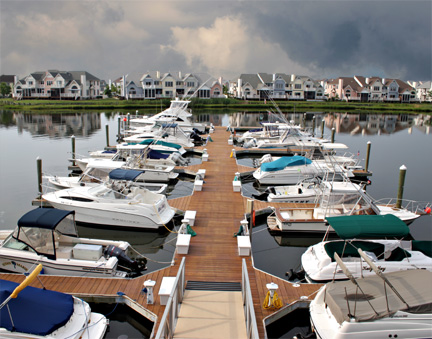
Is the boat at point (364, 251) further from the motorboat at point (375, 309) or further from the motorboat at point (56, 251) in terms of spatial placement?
the motorboat at point (56, 251)

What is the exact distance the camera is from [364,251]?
1176 centimetres

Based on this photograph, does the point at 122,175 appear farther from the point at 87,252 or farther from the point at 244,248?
the point at 244,248

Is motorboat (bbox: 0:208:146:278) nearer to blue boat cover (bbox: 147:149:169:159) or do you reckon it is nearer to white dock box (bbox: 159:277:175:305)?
white dock box (bbox: 159:277:175:305)

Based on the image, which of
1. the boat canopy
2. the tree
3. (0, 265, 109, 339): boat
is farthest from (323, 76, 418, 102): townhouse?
(0, 265, 109, 339): boat

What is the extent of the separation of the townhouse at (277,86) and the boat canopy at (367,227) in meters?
93.5

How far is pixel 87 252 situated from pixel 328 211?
31.8 feet

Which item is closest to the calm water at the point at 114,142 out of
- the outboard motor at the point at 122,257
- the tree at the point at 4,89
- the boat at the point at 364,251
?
the outboard motor at the point at 122,257

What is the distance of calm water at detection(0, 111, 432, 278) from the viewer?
15.1 m

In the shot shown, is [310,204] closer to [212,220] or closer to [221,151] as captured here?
[212,220]

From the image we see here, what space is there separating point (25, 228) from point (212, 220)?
694 cm

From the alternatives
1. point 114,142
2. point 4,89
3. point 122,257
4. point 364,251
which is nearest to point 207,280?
point 122,257

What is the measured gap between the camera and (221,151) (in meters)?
31.3

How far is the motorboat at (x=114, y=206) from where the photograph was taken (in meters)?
15.6

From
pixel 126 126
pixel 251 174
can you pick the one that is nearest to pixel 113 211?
pixel 251 174
